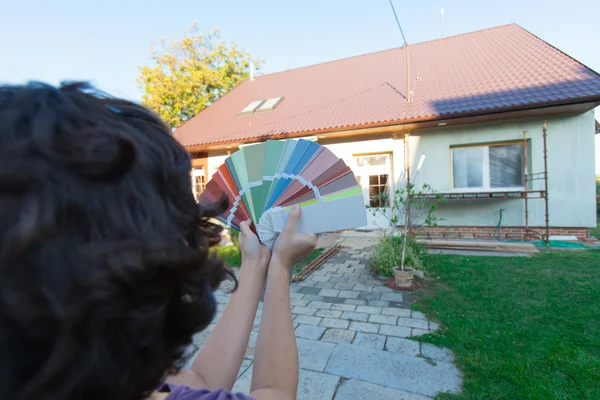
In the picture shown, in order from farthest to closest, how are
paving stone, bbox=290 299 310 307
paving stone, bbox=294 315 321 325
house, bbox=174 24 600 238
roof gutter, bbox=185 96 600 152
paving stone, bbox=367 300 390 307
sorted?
1. house, bbox=174 24 600 238
2. roof gutter, bbox=185 96 600 152
3. paving stone, bbox=290 299 310 307
4. paving stone, bbox=367 300 390 307
5. paving stone, bbox=294 315 321 325

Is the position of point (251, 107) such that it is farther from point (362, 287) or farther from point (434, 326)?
point (434, 326)

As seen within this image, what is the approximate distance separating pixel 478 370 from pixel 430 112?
6.61m

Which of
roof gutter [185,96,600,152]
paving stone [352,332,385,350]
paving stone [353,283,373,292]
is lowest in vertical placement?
paving stone [352,332,385,350]

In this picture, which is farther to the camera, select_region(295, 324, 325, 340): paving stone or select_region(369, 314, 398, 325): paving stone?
select_region(369, 314, 398, 325): paving stone

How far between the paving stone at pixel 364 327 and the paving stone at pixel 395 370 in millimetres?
396

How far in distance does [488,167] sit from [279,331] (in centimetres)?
860

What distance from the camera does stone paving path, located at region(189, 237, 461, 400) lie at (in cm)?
234

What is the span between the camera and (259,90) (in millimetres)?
13359

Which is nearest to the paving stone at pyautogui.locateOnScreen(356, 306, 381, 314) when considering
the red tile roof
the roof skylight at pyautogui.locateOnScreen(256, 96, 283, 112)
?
the red tile roof

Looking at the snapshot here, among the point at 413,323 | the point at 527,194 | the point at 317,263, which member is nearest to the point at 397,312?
the point at 413,323

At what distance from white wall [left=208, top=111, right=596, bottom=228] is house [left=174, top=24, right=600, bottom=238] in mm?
22

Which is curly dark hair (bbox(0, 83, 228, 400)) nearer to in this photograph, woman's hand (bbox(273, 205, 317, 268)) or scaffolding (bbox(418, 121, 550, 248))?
woman's hand (bbox(273, 205, 317, 268))

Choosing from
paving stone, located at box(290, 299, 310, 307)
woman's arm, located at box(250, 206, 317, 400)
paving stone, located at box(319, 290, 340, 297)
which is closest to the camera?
woman's arm, located at box(250, 206, 317, 400)

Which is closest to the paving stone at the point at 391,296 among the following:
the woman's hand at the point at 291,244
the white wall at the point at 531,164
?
the white wall at the point at 531,164
